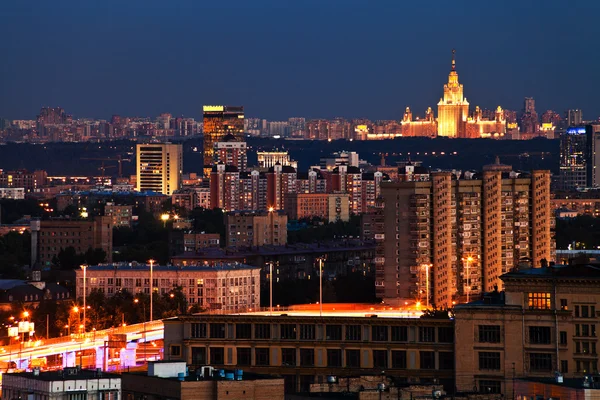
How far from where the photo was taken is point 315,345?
5769cm

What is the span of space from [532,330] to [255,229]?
89125 mm

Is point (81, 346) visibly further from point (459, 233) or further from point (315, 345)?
point (459, 233)

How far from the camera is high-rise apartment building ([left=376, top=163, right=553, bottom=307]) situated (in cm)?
9619

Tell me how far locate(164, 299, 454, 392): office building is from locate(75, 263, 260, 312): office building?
127 feet

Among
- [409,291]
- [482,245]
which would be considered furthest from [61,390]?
[482,245]

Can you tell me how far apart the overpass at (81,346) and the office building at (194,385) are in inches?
663

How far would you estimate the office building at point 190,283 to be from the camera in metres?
98.5

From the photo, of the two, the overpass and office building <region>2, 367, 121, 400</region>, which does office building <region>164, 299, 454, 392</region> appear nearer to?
the overpass

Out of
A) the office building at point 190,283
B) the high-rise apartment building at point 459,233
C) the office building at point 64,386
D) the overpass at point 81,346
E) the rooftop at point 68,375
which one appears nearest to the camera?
the office building at point 64,386

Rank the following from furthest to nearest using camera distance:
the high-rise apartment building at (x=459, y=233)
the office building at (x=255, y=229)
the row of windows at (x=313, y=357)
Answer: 1. the office building at (x=255, y=229)
2. the high-rise apartment building at (x=459, y=233)
3. the row of windows at (x=313, y=357)

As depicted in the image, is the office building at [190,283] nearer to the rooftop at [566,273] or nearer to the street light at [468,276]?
the street light at [468,276]

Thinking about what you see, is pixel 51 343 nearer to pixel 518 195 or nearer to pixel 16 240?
pixel 518 195

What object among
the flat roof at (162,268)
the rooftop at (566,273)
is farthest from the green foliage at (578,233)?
the rooftop at (566,273)

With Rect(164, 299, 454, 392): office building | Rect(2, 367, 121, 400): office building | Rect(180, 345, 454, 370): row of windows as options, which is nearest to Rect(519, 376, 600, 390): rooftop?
Rect(2, 367, 121, 400): office building
